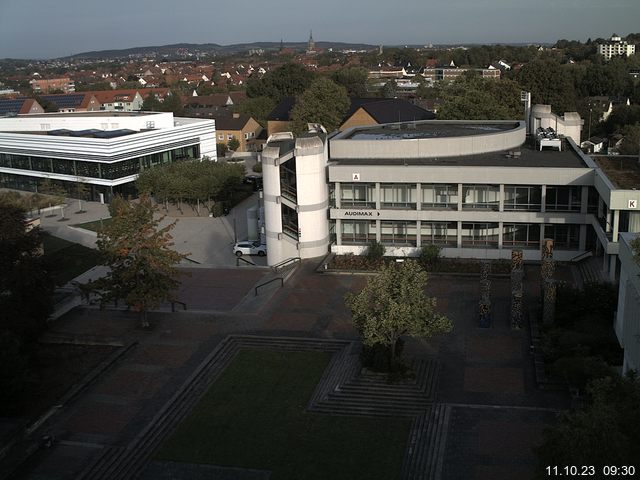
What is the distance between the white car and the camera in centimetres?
4081

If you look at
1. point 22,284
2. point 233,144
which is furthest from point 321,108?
point 22,284

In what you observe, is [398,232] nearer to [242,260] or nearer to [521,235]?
[521,235]

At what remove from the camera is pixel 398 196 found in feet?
120

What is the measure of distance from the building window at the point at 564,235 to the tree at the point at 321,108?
125 ft

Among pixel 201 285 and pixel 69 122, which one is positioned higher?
pixel 69 122

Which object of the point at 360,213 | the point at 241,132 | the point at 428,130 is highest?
the point at 428,130

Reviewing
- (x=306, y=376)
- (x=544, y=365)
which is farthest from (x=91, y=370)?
(x=544, y=365)

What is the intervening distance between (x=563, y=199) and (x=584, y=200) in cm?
99

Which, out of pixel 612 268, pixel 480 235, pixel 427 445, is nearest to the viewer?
pixel 427 445

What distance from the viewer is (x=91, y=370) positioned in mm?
25094

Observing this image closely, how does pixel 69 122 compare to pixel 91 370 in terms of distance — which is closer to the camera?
pixel 91 370

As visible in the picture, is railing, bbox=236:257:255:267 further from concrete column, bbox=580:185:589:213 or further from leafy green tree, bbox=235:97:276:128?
leafy green tree, bbox=235:97:276:128

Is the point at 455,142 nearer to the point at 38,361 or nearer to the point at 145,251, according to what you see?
the point at 145,251

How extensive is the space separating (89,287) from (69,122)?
43820mm
